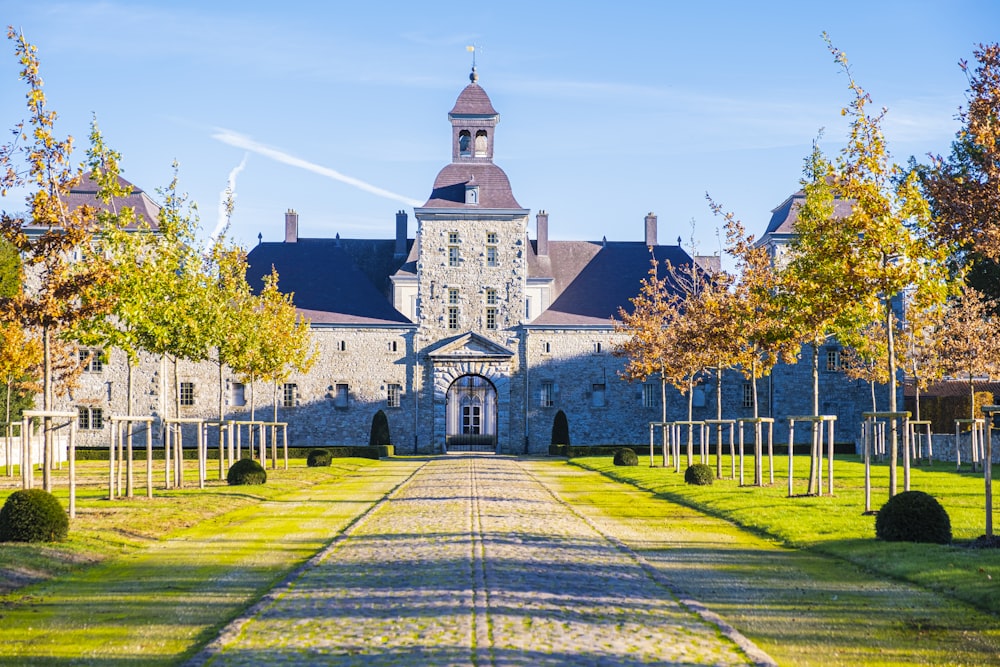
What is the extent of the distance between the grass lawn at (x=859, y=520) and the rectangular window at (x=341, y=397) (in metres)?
26.0

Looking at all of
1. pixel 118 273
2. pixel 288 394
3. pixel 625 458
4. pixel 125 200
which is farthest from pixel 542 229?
pixel 118 273

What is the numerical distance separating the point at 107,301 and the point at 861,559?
40.2ft

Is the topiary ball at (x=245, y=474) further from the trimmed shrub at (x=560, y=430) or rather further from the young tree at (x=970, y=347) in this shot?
the trimmed shrub at (x=560, y=430)

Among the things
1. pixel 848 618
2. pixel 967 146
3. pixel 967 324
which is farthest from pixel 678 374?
pixel 848 618

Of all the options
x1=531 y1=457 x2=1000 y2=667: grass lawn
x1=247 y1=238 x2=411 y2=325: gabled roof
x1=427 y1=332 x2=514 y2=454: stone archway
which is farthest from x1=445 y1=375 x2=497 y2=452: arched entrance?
x1=531 y1=457 x2=1000 y2=667: grass lawn

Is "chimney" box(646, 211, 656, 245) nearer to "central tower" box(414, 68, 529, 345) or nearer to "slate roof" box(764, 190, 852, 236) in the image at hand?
"slate roof" box(764, 190, 852, 236)

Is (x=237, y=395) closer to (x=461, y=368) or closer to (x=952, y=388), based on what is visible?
(x=461, y=368)

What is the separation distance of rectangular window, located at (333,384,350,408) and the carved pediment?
4.72m

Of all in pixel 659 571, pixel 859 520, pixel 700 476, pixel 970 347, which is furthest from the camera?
pixel 970 347

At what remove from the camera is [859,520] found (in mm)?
16766

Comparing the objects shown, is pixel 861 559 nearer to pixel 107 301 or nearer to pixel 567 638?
pixel 567 638

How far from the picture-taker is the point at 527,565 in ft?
39.7

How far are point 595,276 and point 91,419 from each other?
2732 cm

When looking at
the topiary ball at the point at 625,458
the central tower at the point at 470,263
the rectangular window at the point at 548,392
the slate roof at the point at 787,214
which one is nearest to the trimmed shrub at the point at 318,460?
the topiary ball at the point at 625,458
